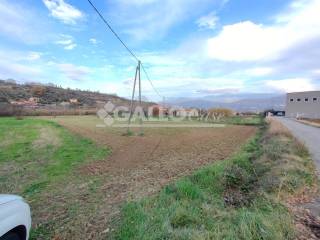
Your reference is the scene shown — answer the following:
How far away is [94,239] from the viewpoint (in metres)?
3.97

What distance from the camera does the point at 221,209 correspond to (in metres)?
4.62

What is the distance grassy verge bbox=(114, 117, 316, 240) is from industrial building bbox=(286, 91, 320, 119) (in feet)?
215

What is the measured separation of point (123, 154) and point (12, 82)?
81.3m

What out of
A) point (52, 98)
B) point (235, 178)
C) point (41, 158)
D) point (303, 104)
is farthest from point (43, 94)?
point (235, 178)

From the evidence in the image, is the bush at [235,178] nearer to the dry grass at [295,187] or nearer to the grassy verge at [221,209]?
the grassy verge at [221,209]

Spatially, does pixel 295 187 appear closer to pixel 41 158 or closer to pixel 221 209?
pixel 221 209

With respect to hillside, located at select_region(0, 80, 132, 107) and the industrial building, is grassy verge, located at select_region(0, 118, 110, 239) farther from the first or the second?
the industrial building

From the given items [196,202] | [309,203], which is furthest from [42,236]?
[309,203]

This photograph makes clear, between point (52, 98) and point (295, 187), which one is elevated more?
point (52, 98)

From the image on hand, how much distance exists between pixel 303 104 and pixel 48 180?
75544mm

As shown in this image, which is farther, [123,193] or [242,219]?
[123,193]

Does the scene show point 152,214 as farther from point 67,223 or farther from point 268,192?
point 268,192

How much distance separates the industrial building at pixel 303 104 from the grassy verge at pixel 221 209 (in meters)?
65.5

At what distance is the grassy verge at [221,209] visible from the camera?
3551 mm
